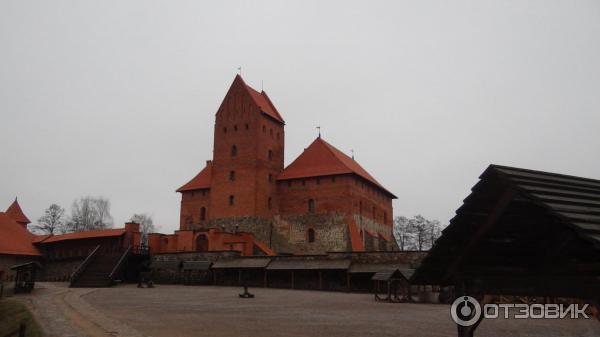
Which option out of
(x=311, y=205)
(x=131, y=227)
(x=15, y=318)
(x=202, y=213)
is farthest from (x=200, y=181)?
(x=15, y=318)

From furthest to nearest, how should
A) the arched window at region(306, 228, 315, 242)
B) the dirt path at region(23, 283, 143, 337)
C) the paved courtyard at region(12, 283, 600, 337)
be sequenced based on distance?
the arched window at region(306, 228, 315, 242) < the paved courtyard at region(12, 283, 600, 337) < the dirt path at region(23, 283, 143, 337)

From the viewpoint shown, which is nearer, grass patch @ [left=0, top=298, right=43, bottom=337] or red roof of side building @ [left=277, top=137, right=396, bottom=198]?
grass patch @ [left=0, top=298, right=43, bottom=337]

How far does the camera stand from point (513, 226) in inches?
224

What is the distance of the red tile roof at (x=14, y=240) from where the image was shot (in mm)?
35897

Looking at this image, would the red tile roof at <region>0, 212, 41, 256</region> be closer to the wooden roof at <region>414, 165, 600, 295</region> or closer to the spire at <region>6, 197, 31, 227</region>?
the spire at <region>6, 197, 31, 227</region>

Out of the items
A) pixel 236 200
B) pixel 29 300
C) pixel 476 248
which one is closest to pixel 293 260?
pixel 236 200

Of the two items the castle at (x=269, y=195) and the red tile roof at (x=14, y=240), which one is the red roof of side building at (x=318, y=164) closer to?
the castle at (x=269, y=195)

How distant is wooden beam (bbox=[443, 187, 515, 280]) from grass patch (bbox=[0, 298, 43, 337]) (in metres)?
9.71

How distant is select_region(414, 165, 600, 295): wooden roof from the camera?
484 centimetres

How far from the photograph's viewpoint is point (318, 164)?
136 ft

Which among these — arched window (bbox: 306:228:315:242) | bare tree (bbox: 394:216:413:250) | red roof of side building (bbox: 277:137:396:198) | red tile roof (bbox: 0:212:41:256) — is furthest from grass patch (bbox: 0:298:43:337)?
bare tree (bbox: 394:216:413:250)

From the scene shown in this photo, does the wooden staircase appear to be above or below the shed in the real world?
below

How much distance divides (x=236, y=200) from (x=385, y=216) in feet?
49.6

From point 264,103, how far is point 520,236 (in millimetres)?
38891
